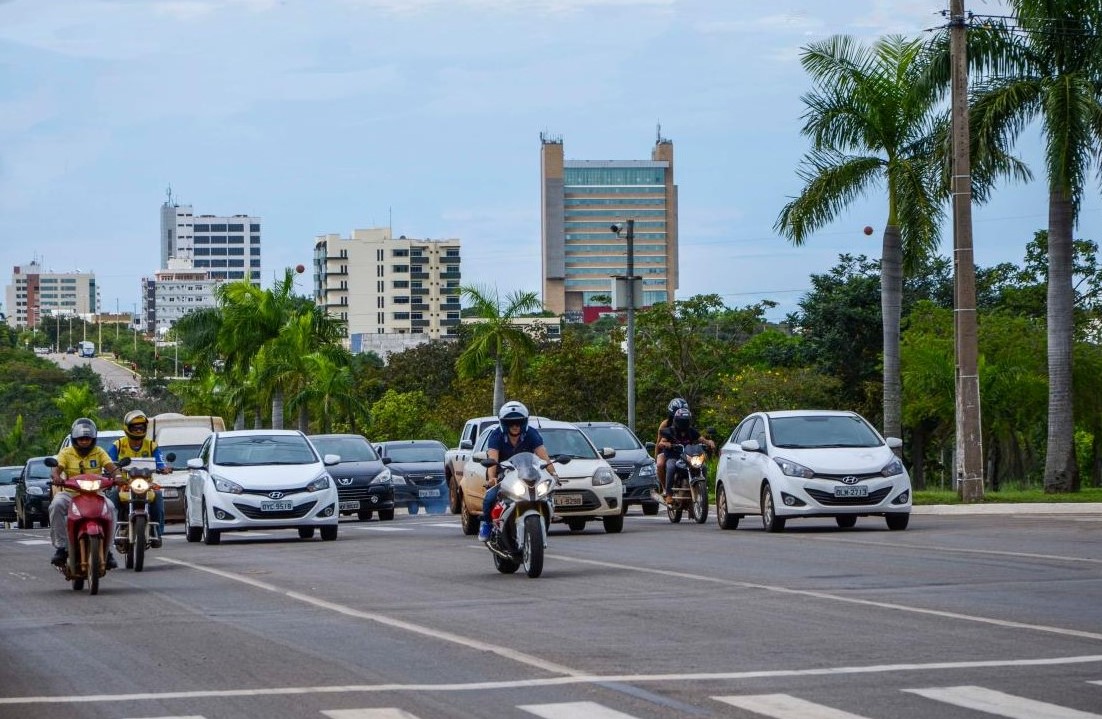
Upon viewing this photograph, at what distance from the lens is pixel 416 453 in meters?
41.5

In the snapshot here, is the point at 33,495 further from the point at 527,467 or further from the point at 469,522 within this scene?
the point at 527,467

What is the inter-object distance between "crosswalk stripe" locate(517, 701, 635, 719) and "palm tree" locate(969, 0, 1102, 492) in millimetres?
26578

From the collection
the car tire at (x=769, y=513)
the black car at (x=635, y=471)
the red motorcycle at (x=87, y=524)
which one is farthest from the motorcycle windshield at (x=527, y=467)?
the black car at (x=635, y=471)

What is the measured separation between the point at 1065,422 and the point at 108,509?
2256cm

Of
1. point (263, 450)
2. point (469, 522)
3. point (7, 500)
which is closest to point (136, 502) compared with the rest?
point (263, 450)

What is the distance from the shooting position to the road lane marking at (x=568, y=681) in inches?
395

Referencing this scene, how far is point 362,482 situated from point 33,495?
12462mm

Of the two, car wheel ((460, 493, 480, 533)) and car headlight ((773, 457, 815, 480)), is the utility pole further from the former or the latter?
car wheel ((460, 493, 480, 533))

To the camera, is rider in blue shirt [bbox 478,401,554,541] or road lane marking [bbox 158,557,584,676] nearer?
road lane marking [bbox 158,557,584,676]

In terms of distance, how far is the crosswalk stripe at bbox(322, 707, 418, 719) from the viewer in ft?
29.8

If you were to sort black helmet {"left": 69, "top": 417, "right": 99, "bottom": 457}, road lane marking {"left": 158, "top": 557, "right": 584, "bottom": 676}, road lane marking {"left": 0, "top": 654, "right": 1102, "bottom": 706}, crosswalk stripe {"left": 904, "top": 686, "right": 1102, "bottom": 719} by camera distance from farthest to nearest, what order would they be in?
black helmet {"left": 69, "top": 417, "right": 99, "bottom": 457} < road lane marking {"left": 158, "top": 557, "right": 584, "bottom": 676} < road lane marking {"left": 0, "top": 654, "right": 1102, "bottom": 706} < crosswalk stripe {"left": 904, "top": 686, "right": 1102, "bottom": 719}

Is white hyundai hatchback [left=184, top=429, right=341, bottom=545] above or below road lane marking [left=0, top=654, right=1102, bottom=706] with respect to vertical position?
above

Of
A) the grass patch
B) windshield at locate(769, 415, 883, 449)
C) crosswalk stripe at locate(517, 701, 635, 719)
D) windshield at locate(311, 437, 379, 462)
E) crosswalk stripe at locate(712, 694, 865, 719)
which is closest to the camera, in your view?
crosswalk stripe at locate(712, 694, 865, 719)

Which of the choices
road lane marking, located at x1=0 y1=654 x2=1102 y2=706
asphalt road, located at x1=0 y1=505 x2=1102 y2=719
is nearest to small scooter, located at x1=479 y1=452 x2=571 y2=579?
asphalt road, located at x1=0 y1=505 x2=1102 y2=719
